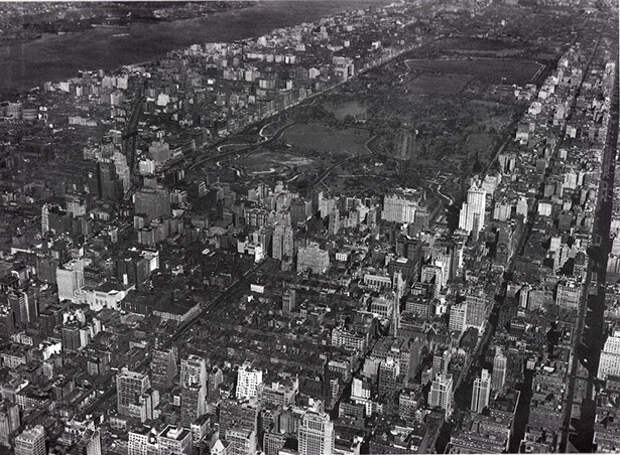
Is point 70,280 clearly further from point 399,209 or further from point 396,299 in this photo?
point 399,209

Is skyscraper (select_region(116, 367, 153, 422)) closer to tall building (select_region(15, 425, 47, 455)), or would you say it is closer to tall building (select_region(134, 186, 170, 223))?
tall building (select_region(15, 425, 47, 455))

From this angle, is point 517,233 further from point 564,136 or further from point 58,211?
point 58,211

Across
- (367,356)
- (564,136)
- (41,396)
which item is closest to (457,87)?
(564,136)

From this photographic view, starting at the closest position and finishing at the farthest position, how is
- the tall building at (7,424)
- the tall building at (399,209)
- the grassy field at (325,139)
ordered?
the tall building at (7,424)
the grassy field at (325,139)
the tall building at (399,209)

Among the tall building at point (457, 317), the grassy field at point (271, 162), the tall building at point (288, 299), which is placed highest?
the grassy field at point (271, 162)

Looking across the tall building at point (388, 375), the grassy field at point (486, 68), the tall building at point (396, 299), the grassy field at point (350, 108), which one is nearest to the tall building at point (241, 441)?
the tall building at point (388, 375)

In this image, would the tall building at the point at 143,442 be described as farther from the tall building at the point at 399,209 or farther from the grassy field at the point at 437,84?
the grassy field at the point at 437,84
